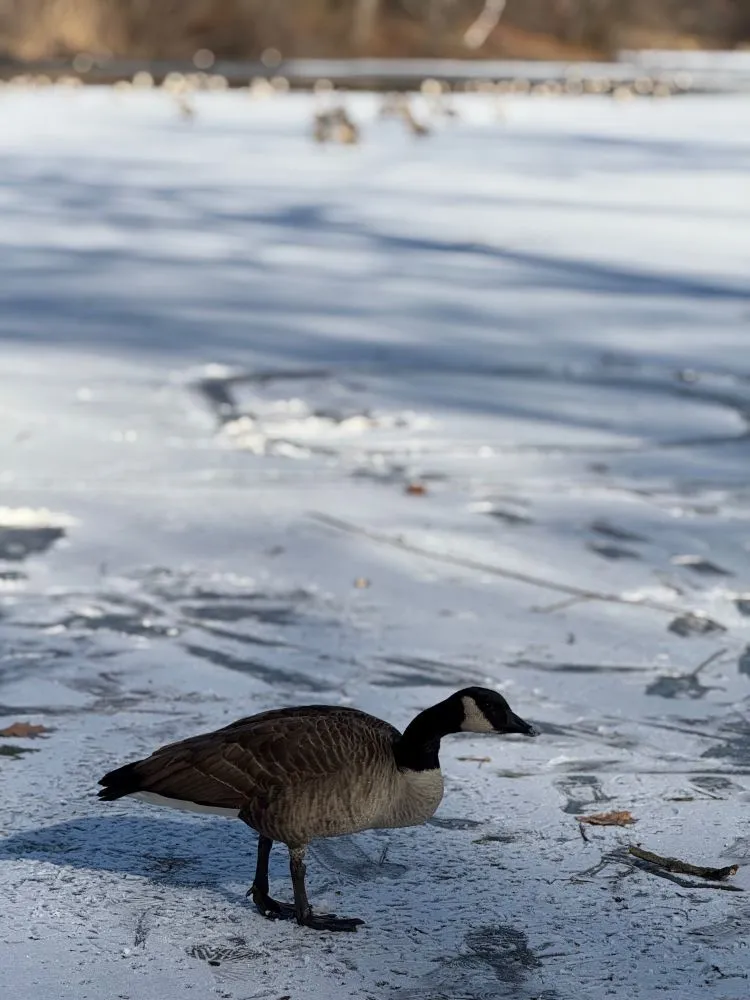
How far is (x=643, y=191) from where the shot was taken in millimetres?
18766

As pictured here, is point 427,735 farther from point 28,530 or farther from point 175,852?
point 28,530

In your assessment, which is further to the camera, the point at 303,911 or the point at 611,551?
the point at 611,551

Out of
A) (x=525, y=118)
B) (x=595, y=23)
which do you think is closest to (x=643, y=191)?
(x=525, y=118)

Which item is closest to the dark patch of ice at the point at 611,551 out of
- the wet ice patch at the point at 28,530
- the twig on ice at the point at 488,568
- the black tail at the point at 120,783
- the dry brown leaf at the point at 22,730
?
the twig on ice at the point at 488,568

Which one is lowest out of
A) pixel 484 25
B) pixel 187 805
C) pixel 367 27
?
pixel 187 805

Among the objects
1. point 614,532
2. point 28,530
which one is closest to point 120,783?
point 28,530

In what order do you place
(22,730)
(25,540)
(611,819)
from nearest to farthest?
(611,819) < (22,730) < (25,540)

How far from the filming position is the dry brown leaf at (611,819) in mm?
3723

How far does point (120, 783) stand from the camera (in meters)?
3.22

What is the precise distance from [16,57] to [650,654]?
167ft

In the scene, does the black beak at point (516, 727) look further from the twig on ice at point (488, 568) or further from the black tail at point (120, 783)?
the twig on ice at point (488, 568)

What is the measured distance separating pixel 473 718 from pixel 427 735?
0.30 feet

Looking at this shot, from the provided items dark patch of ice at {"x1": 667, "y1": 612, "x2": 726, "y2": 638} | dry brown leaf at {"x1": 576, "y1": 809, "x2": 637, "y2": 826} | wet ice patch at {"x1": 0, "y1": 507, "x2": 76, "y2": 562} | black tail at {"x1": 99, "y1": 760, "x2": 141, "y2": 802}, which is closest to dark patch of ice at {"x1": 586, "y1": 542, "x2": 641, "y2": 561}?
dark patch of ice at {"x1": 667, "y1": 612, "x2": 726, "y2": 638}

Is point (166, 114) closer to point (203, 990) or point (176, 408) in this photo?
point (176, 408)
